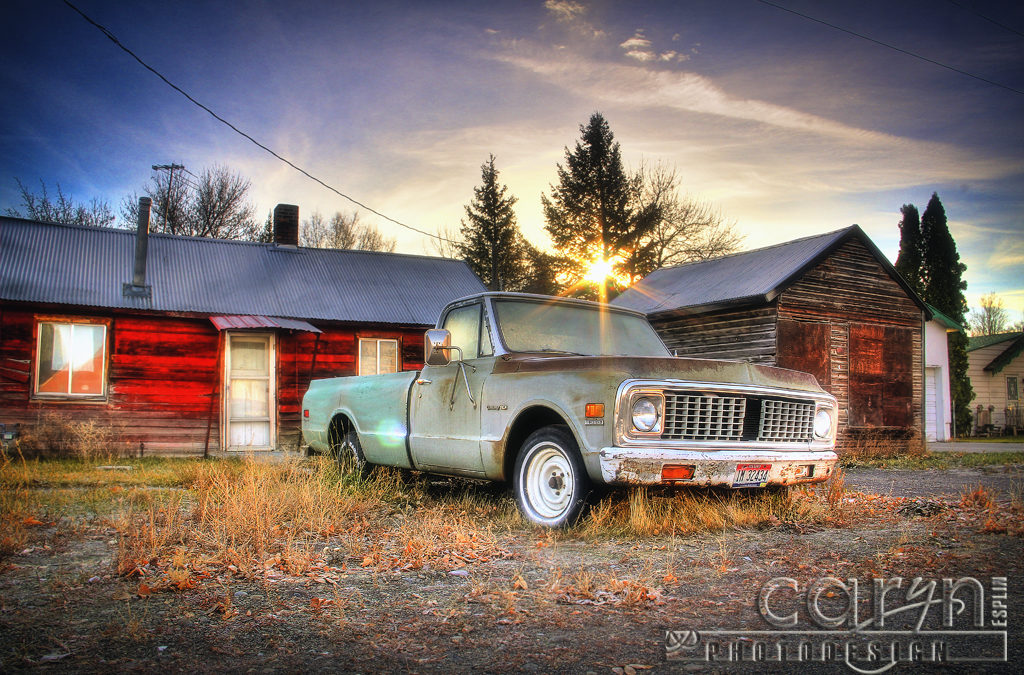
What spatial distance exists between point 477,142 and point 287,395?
6494 millimetres

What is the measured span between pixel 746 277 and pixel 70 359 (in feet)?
43.5

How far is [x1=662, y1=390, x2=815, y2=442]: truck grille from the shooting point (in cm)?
495

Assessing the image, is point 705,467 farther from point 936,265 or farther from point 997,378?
point 997,378

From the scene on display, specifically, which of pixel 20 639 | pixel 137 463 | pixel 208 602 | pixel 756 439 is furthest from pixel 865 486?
pixel 137 463

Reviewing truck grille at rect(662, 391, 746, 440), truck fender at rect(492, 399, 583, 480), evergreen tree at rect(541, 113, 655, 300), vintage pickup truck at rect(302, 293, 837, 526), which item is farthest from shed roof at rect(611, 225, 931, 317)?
evergreen tree at rect(541, 113, 655, 300)

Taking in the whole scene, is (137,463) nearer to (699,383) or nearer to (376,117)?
(376,117)

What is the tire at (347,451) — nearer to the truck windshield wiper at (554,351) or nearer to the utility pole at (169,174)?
the truck windshield wiper at (554,351)

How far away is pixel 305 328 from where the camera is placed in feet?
46.2

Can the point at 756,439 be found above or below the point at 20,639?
above

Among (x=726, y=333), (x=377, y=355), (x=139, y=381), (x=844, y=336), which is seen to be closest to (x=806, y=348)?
(x=844, y=336)

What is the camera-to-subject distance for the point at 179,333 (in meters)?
14.1

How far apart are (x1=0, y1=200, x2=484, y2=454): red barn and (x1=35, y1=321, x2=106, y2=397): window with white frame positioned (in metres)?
0.02

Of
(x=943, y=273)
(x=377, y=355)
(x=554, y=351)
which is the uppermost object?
(x=943, y=273)

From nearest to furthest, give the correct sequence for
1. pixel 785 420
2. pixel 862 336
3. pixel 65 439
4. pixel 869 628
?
pixel 869 628
pixel 785 420
pixel 65 439
pixel 862 336
